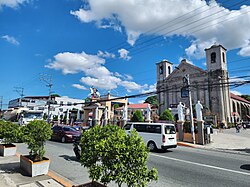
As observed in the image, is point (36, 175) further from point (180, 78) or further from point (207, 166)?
point (180, 78)

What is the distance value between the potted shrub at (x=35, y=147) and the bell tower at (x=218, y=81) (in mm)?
46640

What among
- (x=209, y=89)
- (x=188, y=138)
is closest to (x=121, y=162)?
(x=188, y=138)

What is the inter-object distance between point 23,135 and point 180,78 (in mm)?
52932

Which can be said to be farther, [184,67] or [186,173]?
[184,67]

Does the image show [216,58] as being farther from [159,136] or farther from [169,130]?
[159,136]

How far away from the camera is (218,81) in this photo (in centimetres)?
4922

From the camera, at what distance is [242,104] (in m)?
64.7

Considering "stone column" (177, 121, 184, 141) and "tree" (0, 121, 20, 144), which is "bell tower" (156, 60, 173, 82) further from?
"tree" (0, 121, 20, 144)

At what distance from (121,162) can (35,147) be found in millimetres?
4667

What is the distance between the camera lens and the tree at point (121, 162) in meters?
3.59

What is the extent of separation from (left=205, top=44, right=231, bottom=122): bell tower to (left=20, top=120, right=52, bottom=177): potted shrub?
46.6 m

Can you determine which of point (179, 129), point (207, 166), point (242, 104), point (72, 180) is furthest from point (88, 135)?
point (242, 104)

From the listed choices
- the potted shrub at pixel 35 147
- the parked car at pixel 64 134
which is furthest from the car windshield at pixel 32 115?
the potted shrub at pixel 35 147

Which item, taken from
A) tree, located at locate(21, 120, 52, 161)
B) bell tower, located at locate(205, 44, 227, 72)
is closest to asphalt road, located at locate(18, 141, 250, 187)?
tree, located at locate(21, 120, 52, 161)
